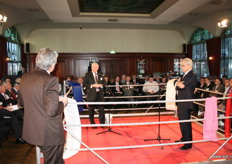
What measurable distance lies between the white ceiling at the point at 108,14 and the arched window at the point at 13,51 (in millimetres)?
993

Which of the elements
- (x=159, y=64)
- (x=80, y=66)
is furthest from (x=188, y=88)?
(x=159, y=64)

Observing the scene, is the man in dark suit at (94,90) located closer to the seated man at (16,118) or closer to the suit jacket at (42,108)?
the seated man at (16,118)

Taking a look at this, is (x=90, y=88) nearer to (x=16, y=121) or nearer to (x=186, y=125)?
(x=16, y=121)

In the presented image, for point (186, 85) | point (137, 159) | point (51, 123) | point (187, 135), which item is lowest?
point (137, 159)

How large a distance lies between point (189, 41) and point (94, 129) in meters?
10.7

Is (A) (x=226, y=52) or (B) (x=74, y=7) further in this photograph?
(A) (x=226, y=52)

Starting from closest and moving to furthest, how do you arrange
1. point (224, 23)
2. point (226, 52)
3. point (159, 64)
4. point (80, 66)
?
point (224, 23), point (226, 52), point (80, 66), point (159, 64)

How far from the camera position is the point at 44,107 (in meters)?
2.01

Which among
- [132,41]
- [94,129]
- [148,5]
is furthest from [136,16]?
[94,129]

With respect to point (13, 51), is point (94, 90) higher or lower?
lower

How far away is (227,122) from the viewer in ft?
13.8

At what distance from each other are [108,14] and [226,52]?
5771 millimetres

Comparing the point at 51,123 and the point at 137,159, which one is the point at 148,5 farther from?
the point at 51,123

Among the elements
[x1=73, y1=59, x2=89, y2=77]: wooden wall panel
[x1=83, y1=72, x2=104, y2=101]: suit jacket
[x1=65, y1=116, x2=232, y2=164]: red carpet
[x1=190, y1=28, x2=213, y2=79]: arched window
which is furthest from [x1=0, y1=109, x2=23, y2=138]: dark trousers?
[x1=190, y1=28, x2=213, y2=79]: arched window
